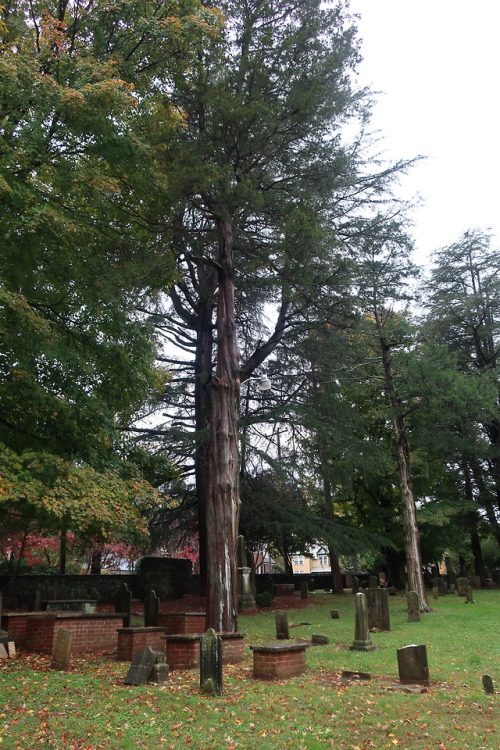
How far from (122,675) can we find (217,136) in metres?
11.3

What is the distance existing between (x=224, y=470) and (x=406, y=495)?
10.5 m

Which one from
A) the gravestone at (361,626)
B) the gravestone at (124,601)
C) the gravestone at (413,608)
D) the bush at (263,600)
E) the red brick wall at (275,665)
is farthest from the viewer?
the bush at (263,600)

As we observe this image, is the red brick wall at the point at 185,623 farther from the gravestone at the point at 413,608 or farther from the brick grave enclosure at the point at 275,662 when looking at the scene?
the gravestone at the point at 413,608

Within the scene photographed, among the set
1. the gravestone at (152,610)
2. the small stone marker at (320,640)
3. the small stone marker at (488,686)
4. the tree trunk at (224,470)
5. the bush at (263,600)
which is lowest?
the small stone marker at (488,686)

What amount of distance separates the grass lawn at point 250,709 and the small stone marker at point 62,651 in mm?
213

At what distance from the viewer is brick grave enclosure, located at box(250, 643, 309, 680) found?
856cm

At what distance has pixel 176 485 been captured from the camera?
21859 millimetres

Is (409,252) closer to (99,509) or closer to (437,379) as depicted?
(437,379)

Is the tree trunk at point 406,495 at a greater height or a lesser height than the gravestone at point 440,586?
greater

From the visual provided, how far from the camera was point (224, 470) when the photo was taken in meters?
12.7

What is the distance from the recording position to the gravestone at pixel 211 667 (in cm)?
769

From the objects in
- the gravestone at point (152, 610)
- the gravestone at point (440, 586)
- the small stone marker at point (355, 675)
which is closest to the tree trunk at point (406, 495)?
the gravestone at point (440, 586)

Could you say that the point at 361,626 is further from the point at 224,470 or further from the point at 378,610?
the point at 224,470

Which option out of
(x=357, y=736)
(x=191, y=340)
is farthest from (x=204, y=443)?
(x=357, y=736)
